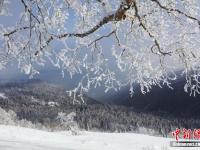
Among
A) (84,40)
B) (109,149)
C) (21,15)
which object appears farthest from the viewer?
(109,149)

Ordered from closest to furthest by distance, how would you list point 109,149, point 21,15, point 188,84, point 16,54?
point 21,15, point 16,54, point 188,84, point 109,149

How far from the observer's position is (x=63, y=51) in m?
12.5

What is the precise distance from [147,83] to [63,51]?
276 cm

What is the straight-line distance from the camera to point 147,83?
1400cm

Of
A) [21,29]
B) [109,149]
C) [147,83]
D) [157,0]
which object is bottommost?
[109,149]

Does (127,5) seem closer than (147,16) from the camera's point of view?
Yes

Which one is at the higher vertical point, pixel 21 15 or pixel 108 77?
pixel 21 15

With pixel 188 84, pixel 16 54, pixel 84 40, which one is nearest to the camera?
pixel 16 54

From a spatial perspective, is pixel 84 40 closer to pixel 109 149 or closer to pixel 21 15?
pixel 21 15

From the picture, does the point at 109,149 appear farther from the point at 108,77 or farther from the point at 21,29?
the point at 21,29

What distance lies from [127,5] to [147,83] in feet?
9.57

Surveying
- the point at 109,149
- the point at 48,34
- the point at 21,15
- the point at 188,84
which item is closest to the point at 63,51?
the point at 48,34

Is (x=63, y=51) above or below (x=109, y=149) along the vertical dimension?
above

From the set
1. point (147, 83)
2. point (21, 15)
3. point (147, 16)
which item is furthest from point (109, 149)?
point (21, 15)
